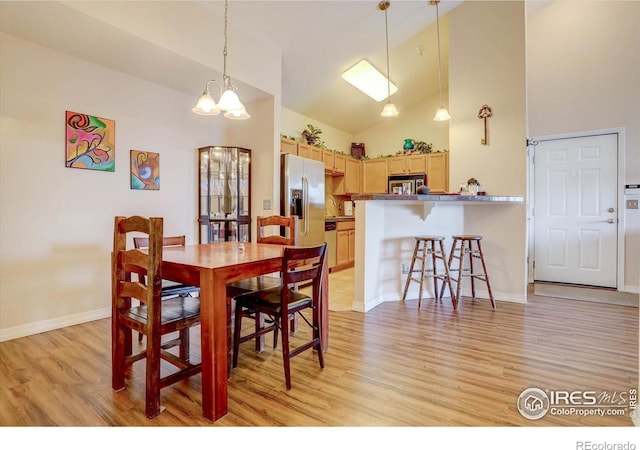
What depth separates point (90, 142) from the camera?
10.3ft

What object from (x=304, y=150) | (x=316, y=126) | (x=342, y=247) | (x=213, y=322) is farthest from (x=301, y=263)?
(x=316, y=126)

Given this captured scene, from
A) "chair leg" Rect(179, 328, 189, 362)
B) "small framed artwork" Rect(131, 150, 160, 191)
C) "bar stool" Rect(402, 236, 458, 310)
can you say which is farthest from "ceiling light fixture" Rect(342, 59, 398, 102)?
"chair leg" Rect(179, 328, 189, 362)

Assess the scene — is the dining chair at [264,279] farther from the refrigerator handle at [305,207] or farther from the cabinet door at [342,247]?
the cabinet door at [342,247]

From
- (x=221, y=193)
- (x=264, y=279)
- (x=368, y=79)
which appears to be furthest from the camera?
(x=368, y=79)

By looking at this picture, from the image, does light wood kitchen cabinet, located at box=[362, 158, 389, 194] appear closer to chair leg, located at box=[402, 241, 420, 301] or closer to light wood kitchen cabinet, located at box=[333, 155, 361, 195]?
light wood kitchen cabinet, located at box=[333, 155, 361, 195]

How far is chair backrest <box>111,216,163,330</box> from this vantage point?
5.44 ft

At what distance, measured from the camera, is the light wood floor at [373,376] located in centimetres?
Answer: 167

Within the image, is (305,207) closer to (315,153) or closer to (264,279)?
(315,153)

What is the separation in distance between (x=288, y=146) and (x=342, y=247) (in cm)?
203

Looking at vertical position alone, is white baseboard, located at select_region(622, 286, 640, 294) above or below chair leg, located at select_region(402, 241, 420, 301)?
below

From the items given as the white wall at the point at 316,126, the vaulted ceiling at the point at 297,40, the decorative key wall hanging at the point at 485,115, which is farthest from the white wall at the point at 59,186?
the decorative key wall hanging at the point at 485,115

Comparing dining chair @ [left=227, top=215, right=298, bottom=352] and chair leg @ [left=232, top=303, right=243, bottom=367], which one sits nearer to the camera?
chair leg @ [left=232, top=303, right=243, bottom=367]

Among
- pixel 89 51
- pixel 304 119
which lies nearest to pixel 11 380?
pixel 89 51
